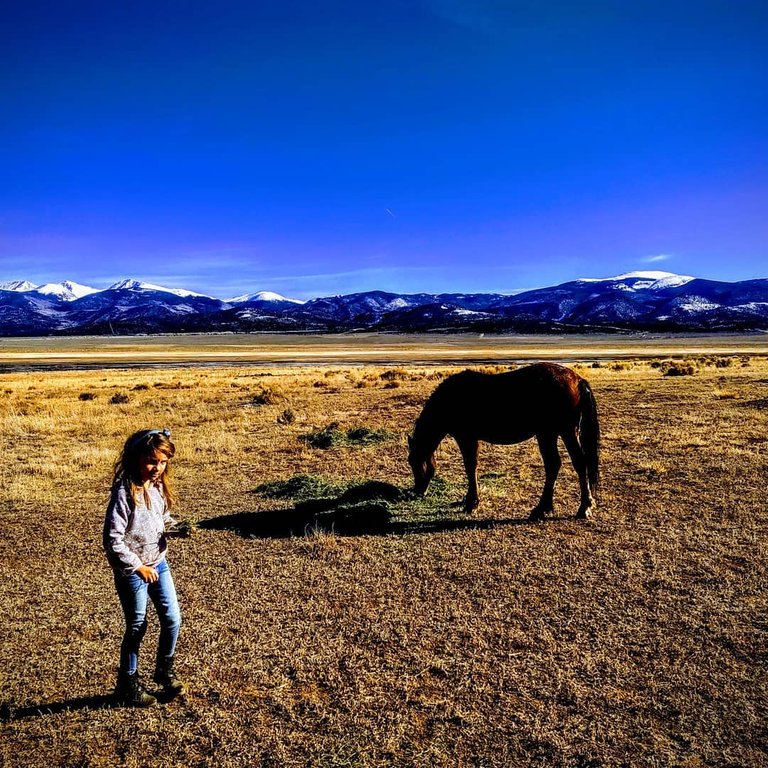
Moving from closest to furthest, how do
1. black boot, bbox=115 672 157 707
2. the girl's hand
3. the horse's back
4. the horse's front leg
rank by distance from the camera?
the girl's hand
black boot, bbox=115 672 157 707
the horse's back
the horse's front leg

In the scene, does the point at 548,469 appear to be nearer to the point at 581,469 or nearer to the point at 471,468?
the point at 581,469

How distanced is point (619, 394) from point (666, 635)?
20.1 m

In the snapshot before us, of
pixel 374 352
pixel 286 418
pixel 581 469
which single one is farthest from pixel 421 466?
pixel 374 352

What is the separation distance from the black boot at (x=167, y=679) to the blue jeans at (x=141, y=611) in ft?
0.12

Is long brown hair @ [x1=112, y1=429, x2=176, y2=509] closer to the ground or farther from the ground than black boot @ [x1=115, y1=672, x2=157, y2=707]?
farther from the ground

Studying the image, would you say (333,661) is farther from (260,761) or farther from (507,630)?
(507,630)

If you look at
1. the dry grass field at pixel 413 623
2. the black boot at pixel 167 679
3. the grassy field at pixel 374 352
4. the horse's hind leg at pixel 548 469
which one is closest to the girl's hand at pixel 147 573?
the black boot at pixel 167 679

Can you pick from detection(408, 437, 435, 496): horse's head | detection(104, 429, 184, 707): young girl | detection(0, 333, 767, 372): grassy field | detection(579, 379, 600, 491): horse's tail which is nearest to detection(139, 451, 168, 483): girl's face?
detection(104, 429, 184, 707): young girl

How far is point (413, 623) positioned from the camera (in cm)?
590

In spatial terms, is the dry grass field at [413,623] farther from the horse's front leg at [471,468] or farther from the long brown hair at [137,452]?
the long brown hair at [137,452]

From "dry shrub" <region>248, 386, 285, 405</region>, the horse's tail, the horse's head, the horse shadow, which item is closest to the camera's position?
the horse shadow

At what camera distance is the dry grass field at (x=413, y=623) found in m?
4.20

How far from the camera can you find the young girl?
4309 mm

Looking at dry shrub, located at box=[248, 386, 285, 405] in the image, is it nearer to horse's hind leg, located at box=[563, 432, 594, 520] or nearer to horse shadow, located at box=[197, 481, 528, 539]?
horse shadow, located at box=[197, 481, 528, 539]
